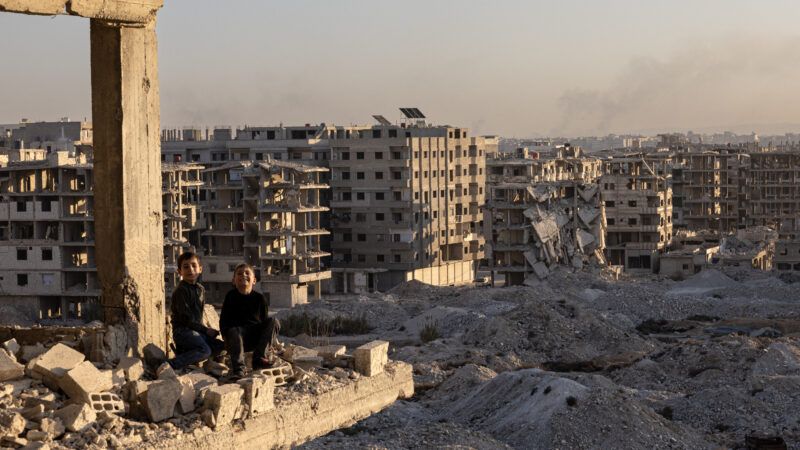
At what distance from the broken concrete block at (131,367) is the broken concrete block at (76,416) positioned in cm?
124

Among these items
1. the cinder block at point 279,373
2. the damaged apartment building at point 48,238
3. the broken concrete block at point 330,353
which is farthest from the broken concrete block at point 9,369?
the damaged apartment building at point 48,238

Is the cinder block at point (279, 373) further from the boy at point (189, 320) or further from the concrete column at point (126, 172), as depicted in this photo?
the concrete column at point (126, 172)

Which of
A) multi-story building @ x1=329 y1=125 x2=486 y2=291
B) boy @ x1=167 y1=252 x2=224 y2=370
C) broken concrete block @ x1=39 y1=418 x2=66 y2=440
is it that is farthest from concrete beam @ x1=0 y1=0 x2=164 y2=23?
multi-story building @ x1=329 y1=125 x2=486 y2=291

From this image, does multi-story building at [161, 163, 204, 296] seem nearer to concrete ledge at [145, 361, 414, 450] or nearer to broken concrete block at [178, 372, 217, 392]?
concrete ledge at [145, 361, 414, 450]

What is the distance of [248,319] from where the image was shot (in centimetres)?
1622

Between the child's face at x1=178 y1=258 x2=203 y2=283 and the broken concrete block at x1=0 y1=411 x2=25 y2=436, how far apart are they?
124 inches

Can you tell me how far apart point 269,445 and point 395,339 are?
28.0 meters

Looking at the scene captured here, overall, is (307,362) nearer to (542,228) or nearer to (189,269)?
(189,269)

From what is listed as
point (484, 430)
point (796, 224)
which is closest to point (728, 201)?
point (796, 224)

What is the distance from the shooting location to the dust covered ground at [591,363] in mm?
21156

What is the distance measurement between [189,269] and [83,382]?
2.18m

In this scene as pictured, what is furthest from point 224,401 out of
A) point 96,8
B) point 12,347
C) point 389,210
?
point 389,210

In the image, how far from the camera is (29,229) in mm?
53594

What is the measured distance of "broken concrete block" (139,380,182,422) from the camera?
45.6 feet
